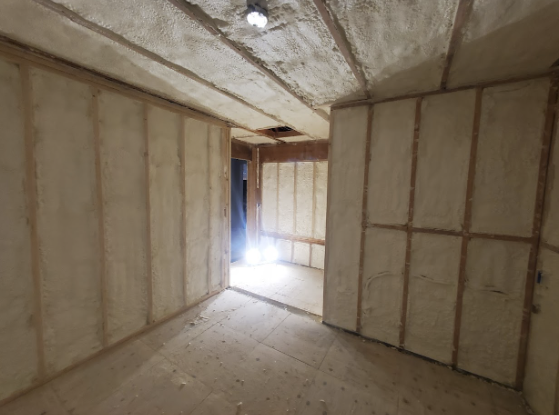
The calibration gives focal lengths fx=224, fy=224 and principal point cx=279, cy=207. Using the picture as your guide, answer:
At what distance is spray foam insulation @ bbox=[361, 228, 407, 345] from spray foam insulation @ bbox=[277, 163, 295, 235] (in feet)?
8.71

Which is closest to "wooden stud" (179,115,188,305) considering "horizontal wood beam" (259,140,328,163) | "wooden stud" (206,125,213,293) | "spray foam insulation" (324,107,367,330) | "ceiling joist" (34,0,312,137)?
"wooden stud" (206,125,213,293)

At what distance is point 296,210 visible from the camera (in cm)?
481

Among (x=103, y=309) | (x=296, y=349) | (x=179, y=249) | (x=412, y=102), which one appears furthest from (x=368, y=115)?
(x=103, y=309)

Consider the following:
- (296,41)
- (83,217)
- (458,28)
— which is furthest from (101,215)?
(458,28)

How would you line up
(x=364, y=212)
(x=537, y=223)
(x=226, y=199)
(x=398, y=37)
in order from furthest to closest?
1. (x=226, y=199)
2. (x=364, y=212)
3. (x=537, y=223)
4. (x=398, y=37)

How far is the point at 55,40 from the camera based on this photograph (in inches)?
57.1

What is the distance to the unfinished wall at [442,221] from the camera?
5.74 ft

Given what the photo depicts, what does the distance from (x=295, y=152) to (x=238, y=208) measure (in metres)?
2.15

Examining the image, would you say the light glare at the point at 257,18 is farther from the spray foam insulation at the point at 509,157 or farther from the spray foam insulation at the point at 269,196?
the spray foam insulation at the point at 269,196

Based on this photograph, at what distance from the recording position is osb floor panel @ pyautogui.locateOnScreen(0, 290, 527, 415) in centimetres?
160

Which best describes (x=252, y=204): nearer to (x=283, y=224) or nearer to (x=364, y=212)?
(x=283, y=224)

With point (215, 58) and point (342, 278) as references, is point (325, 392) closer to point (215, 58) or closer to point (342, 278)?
point (342, 278)

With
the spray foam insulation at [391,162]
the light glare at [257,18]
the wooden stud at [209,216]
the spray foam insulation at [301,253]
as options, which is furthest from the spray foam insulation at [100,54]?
the spray foam insulation at [301,253]

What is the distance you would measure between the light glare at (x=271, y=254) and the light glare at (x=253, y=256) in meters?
0.21
